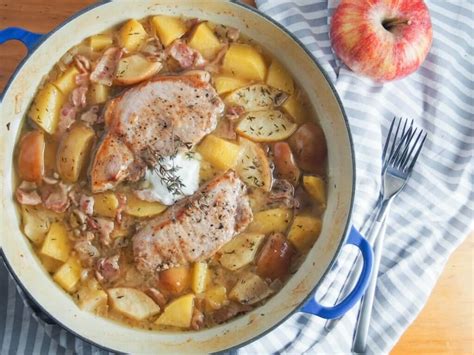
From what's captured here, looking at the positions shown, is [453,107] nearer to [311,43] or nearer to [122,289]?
[311,43]

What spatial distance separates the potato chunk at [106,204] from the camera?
2.54 meters

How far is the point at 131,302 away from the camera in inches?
101

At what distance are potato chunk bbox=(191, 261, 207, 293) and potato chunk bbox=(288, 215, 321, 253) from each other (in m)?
0.34

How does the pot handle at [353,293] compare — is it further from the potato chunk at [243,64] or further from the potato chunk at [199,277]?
the potato chunk at [243,64]

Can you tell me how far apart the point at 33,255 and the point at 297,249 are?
968mm

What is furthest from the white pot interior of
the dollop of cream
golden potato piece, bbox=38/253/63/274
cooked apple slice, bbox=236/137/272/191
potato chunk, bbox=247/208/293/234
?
the dollop of cream

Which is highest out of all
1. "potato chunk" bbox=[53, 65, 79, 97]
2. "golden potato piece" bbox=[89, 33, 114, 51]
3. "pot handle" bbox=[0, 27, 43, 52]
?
"pot handle" bbox=[0, 27, 43, 52]

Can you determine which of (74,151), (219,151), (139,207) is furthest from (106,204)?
(219,151)

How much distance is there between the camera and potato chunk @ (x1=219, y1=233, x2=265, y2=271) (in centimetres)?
258

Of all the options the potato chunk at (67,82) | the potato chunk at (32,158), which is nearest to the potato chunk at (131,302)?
the potato chunk at (32,158)

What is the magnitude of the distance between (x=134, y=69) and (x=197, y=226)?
620 millimetres

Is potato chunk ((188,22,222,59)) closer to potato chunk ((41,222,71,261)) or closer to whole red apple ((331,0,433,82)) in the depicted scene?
whole red apple ((331,0,433,82))

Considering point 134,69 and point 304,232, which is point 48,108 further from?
point 304,232

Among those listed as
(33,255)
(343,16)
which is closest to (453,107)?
(343,16)
